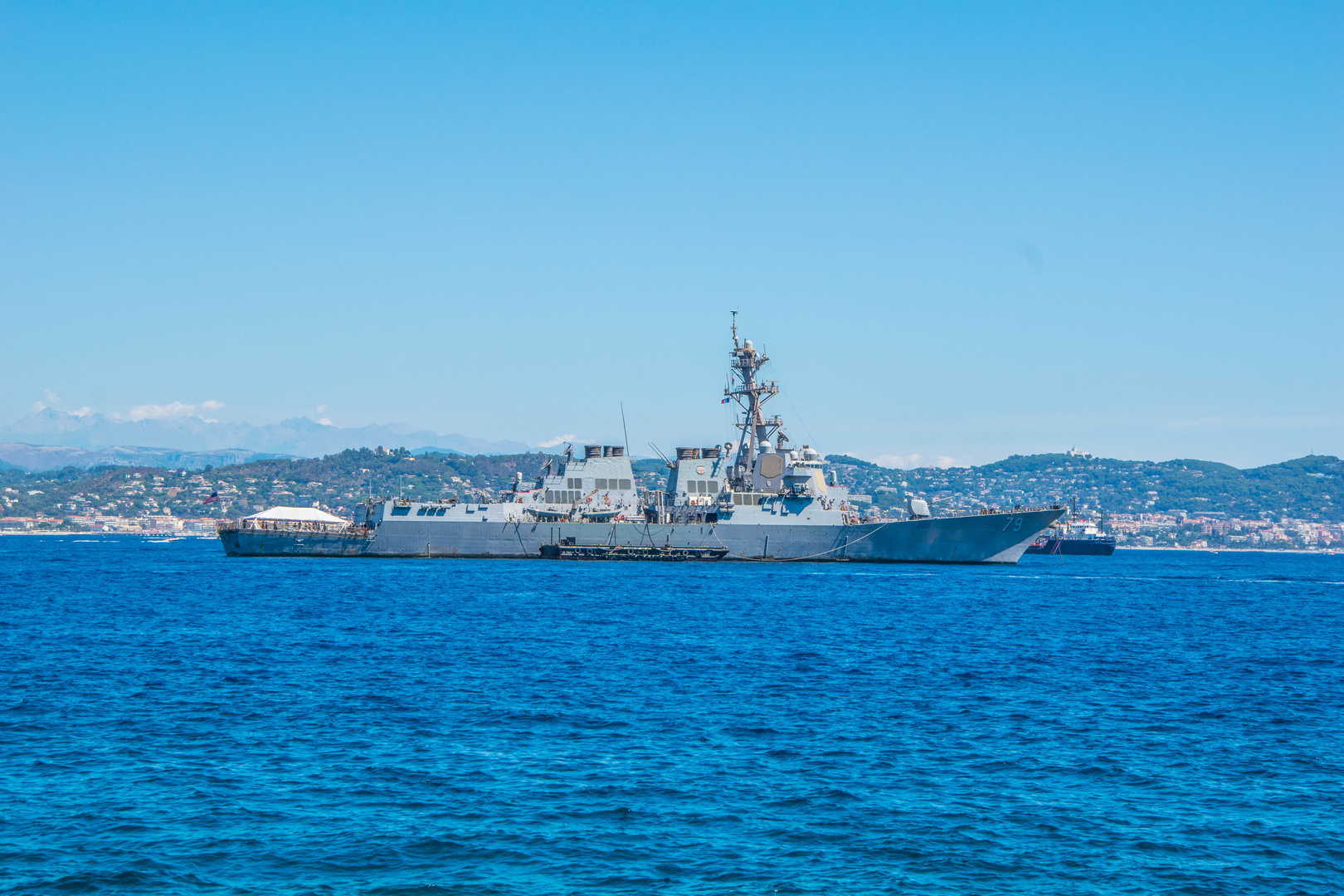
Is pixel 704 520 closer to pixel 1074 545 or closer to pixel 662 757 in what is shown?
pixel 662 757

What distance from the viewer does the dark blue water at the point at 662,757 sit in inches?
547

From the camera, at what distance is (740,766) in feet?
60.6

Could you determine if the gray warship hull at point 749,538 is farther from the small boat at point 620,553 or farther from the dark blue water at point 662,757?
the dark blue water at point 662,757

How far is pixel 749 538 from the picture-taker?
73.3 metres

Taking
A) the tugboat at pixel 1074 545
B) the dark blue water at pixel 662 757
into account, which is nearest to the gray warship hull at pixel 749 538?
the dark blue water at pixel 662 757

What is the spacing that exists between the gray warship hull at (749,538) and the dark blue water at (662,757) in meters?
32.4

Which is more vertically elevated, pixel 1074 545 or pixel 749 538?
pixel 749 538

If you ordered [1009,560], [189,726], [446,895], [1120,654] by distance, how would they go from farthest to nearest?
1. [1009,560]
2. [1120,654]
3. [189,726]
4. [446,895]

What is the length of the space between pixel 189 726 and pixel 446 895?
1062 cm

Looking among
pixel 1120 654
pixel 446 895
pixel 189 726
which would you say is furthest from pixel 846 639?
pixel 446 895

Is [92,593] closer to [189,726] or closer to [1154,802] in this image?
[189,726]

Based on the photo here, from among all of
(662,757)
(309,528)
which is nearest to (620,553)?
(309,528)

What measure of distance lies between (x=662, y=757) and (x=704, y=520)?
5552 centimetres

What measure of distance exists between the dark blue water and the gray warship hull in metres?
32.4
